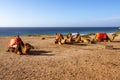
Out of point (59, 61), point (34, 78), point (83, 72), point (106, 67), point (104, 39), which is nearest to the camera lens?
point (34, 78)

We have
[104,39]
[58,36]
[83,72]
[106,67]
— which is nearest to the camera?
[83,72]

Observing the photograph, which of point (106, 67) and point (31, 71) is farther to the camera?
point (106, 67)

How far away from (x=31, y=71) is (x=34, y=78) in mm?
1393

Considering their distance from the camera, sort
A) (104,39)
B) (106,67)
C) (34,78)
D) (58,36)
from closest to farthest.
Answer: (34,78) → (106,67) → (58,36) → (104,39)

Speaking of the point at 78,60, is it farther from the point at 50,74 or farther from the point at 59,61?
the point at 50,74

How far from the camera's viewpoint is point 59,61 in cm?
1633

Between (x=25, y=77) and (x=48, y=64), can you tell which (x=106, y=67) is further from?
(x=25, y=77)

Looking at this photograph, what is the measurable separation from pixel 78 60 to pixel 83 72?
3.49 metres

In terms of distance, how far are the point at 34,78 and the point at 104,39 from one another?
67.7 ft

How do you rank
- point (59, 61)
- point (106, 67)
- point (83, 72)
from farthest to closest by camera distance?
point (59, 61) < point (106, 67) < point (83, 72)

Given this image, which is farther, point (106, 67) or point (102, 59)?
point (102, 59)

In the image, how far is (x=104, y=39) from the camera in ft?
102

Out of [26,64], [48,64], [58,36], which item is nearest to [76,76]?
[48,64]

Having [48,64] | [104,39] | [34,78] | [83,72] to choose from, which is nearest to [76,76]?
[83,72]
